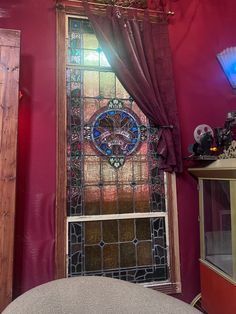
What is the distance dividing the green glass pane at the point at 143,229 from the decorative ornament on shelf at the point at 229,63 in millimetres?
1326

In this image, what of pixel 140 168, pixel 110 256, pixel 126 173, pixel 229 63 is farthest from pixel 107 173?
pixel 229 63

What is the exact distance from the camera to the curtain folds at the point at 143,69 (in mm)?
2174

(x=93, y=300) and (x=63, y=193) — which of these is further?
(x=63, y=193)

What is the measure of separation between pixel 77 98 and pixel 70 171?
561mm

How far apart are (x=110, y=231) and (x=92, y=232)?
0.14 meters

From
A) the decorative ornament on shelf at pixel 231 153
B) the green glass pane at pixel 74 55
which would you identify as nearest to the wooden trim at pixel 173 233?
the decorative ornament on shelf at pixel 231 153

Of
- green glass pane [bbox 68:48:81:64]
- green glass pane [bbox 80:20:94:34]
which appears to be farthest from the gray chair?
green glass pane [bbox 80:20:94:34]

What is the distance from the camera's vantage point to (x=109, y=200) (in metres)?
2.16

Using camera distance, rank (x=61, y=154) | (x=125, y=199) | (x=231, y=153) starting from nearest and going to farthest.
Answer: (x=231, y=153), (x=61, y=154), (x=125, y=199)

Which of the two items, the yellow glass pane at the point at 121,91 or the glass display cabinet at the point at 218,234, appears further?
the yellow glass pane at the point at 121,91

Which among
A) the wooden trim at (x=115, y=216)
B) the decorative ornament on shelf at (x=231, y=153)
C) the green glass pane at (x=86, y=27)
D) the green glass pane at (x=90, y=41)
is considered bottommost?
the wooden trim at (x=115, y=216)

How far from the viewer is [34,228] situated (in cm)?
198

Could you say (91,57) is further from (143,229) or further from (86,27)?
(143,229)

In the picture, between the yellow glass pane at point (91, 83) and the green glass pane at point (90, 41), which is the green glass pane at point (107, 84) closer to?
the yellow glass pane at point (91, 83)
